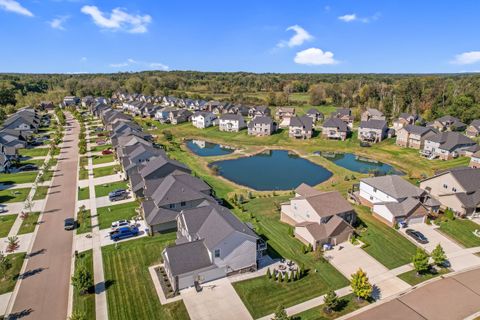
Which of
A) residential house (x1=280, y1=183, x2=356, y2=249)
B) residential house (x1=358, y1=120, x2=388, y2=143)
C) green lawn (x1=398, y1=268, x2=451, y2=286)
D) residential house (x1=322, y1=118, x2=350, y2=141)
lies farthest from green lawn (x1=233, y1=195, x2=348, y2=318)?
residential house (x1=358, y1=120, x2=388, y2=143)

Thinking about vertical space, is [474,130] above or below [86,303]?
above

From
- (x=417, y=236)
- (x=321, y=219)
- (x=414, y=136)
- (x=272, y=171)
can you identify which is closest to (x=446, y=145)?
(x=414, y=136)

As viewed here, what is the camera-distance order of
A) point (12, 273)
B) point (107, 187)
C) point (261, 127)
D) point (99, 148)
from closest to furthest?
1. point (12, 273)
2. point (107, 187)
3. point (99, 148)
4. point (261, 127)

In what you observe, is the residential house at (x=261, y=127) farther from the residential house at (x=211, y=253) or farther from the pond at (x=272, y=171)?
the residential house at (x=211, y=253)

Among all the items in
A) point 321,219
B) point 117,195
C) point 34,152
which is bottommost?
point 117,195

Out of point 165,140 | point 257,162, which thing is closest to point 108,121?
point 165,140

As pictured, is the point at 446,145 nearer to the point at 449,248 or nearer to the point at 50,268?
the point at 449,248

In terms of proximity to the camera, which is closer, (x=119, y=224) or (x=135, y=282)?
(x=135, y=282)

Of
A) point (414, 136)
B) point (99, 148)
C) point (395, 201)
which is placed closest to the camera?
point (395, 201)
